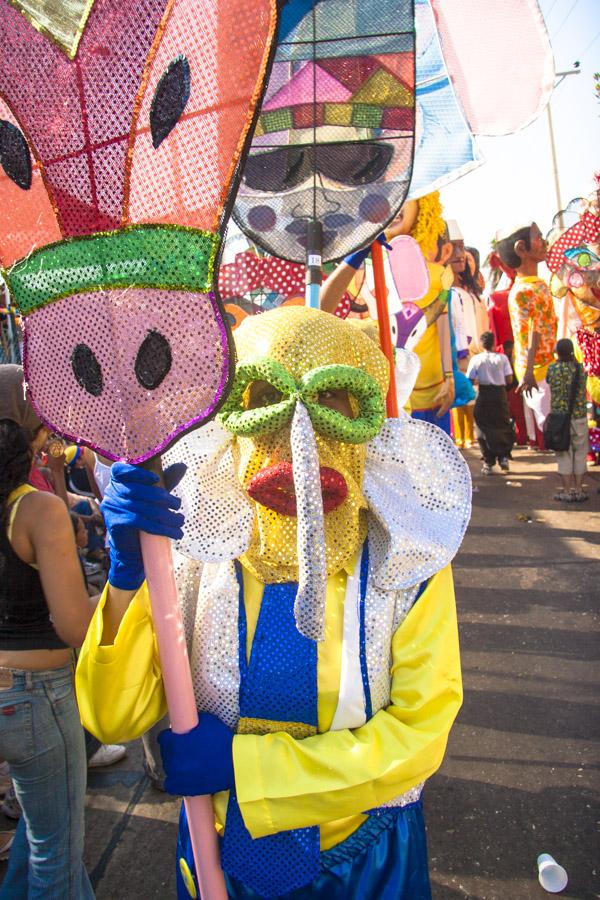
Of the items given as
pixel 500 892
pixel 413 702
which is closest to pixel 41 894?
pixel 413 702

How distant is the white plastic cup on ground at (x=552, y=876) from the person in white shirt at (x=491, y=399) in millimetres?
6058

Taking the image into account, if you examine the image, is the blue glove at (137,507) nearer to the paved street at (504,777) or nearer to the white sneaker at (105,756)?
the paved street at (504,777)

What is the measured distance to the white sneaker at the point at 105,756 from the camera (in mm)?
3248

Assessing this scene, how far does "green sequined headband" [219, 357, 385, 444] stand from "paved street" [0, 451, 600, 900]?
1.83 m

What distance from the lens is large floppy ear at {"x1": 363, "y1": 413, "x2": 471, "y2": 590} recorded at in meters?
1.39

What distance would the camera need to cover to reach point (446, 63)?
2.14 metres

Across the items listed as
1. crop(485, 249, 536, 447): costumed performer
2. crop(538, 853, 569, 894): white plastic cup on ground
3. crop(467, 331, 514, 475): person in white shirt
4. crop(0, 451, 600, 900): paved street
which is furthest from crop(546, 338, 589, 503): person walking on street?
crop(538, 853, 569, 894): white plastic cup on ground

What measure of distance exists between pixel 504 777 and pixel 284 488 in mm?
2250

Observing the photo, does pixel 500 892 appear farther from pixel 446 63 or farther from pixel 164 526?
pixel 446 63

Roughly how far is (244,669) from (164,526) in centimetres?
40

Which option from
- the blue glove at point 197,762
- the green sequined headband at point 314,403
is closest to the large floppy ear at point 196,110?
the green sequined headband at point 314,403

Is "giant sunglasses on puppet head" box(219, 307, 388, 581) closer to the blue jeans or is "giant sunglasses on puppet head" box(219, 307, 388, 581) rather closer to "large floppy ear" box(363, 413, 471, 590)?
"large floppy ear" box(363, 413, 471, 590)

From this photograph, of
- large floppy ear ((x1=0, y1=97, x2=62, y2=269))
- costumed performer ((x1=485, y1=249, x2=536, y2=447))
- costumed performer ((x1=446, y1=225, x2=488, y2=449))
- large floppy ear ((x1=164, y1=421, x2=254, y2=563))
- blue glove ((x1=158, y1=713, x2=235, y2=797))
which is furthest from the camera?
costumed performer ((x1=485, y1=249, x2=536, y2=447))

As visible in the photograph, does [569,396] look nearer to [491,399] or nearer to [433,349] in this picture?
[491,399]
